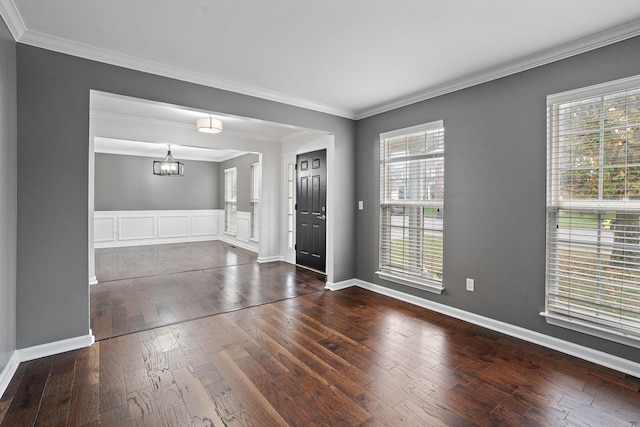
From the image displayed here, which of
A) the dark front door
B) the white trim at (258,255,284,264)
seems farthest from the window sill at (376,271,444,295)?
the white trim at (258,255,284,264)

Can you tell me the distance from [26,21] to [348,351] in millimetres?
3526

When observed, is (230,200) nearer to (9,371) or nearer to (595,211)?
(9,371)

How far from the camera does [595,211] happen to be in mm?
2516

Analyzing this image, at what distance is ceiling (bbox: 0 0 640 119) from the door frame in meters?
1.40

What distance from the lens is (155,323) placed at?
324 cm

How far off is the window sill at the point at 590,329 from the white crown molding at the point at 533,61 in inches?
86.6

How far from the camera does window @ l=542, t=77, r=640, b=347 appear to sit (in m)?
2.34

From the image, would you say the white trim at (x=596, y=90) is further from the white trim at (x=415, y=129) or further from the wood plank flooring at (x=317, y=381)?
the wood plank flooring at (x=317, y=381)

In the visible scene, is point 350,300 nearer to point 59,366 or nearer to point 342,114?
point 342,114

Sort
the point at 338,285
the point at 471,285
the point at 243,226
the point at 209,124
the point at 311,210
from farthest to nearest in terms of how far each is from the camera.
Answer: the point at 243,226
the point at 311,210
the point at 209,124
the point at 338,285
the point at 471,285

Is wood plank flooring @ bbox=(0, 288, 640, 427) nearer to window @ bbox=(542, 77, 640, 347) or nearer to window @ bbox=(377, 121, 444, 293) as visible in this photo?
window @ bbox=(542, 77, 640, 347)

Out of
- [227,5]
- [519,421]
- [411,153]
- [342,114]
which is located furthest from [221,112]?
[519,421]

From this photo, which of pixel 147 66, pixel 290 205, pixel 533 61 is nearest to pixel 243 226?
pixel 290 205

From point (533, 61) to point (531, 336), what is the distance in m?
2.47
